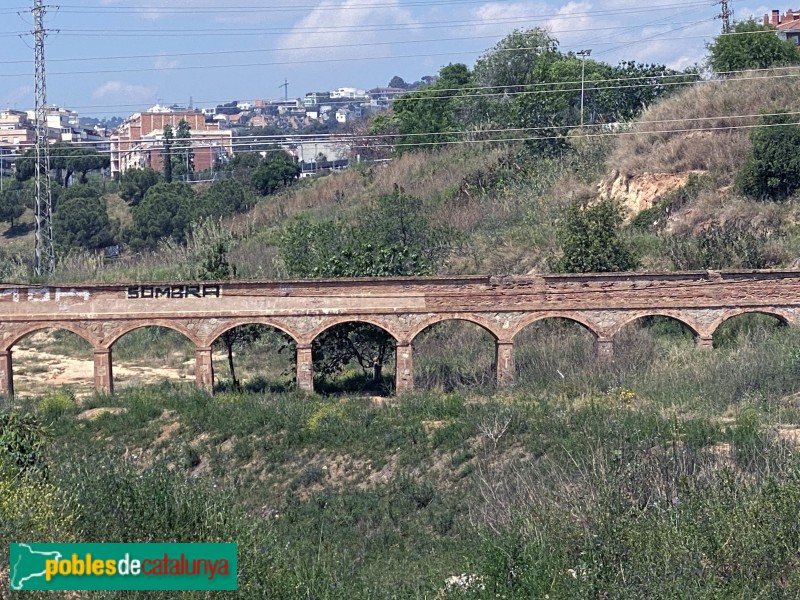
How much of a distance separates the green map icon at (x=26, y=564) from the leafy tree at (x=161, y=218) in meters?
43.8

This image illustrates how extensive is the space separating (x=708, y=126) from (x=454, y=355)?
49.7 ft

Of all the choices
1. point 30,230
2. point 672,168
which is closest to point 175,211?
point 30,230

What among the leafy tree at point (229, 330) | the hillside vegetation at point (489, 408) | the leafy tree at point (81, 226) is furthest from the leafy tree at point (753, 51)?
the leafy tree at point (81, 226)

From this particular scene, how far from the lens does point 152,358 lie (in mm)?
35031

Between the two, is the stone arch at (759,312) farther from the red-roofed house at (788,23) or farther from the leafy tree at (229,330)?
the red-roofed house at (788,23)

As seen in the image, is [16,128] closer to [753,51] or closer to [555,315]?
[753,51]

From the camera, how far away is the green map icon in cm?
1227

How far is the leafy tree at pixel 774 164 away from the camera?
36219 mm

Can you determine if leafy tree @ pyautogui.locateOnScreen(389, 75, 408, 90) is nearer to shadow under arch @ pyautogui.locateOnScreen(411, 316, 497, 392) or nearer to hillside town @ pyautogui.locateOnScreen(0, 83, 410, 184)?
hillside town @ pyautogui.locateOnScreen(0, 83, 410, 184)

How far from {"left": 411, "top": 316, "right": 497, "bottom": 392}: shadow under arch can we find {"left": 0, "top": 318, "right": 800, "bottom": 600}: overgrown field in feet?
0.46

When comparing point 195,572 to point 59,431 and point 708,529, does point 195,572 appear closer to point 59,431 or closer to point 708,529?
point 708,529

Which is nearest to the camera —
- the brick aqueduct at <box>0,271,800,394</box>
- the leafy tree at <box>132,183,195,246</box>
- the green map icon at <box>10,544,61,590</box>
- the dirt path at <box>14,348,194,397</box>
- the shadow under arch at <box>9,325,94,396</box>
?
the green map icon at <box>10,544,61,590</box>

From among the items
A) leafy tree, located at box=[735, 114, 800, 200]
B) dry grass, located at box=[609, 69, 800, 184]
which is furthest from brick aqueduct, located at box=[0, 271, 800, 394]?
dry grass, located at box=[609, 69, 800, 184]

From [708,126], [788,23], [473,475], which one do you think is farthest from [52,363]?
[788,23]
